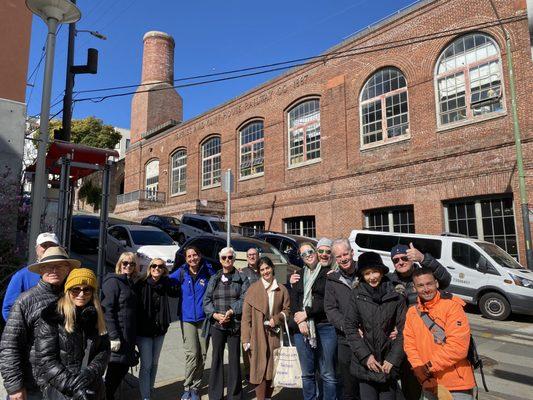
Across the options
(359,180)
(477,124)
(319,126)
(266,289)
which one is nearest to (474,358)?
(266,289)

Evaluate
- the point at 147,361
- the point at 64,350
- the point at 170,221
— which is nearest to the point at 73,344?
the point at 64,350

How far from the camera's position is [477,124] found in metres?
15.4

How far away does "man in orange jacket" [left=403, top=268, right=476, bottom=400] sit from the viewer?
2.95 meters

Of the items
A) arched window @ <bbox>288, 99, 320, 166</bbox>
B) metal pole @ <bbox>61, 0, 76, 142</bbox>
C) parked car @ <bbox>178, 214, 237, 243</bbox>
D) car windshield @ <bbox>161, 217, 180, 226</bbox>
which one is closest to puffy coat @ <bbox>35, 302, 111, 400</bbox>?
metal pole @ <bbox>61, 0, 76, 142</bbox>

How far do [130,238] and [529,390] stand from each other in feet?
39.0

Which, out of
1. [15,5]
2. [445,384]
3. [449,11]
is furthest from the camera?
[449,11]

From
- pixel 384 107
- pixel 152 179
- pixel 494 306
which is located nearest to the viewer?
pixel 494 306

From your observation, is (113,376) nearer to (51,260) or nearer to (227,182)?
(51,260)

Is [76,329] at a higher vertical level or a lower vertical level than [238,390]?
higher

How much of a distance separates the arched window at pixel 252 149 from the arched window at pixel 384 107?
25.0 ft

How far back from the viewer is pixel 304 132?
22.5 meters

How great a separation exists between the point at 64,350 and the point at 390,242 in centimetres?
1172

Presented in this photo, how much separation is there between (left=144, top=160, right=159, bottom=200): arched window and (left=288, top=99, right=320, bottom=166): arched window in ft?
52.5

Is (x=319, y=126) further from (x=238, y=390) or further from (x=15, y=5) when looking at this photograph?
(x=238, y=390)
